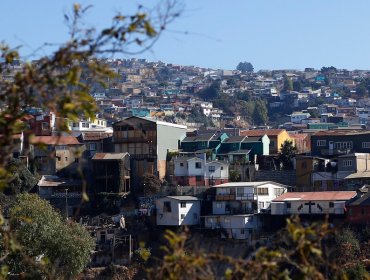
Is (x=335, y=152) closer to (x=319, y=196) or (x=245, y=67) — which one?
(x=319, y=196)

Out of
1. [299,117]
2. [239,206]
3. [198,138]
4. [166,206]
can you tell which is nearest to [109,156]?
[166,206]

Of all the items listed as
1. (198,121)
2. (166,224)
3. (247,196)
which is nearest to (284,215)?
(247,196)

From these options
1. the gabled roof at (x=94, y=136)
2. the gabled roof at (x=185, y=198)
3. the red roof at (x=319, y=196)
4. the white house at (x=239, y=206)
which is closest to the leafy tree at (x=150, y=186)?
the gabled roof at (x=185, y=198)

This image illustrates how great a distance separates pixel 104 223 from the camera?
115 feet

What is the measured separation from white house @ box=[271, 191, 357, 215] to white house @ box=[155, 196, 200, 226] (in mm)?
3201

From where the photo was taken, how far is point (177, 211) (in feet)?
112

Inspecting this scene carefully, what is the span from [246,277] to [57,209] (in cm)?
3121

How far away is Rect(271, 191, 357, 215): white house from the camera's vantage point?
31.8 m

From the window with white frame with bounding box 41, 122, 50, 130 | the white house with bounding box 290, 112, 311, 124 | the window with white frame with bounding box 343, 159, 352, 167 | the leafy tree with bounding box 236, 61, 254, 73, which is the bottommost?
the window with white frame with bounding box 343, 159, 352, 167

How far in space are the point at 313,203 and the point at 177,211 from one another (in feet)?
17.4

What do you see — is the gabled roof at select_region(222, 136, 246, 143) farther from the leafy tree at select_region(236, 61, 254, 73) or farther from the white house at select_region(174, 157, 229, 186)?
the leafy tree at select_region(236, 61, 254, 73)

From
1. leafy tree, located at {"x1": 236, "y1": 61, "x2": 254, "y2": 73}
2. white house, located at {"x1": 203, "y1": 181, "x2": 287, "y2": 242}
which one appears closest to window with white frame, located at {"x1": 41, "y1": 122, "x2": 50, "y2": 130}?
white house, located at {"x1": 203, "y1": 181, "x2": 287, "y2": 242}

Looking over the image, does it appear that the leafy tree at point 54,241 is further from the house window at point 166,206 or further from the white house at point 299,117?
the white house at point 299,117

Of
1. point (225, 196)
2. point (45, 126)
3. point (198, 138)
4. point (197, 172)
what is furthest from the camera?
point (198, 138)
